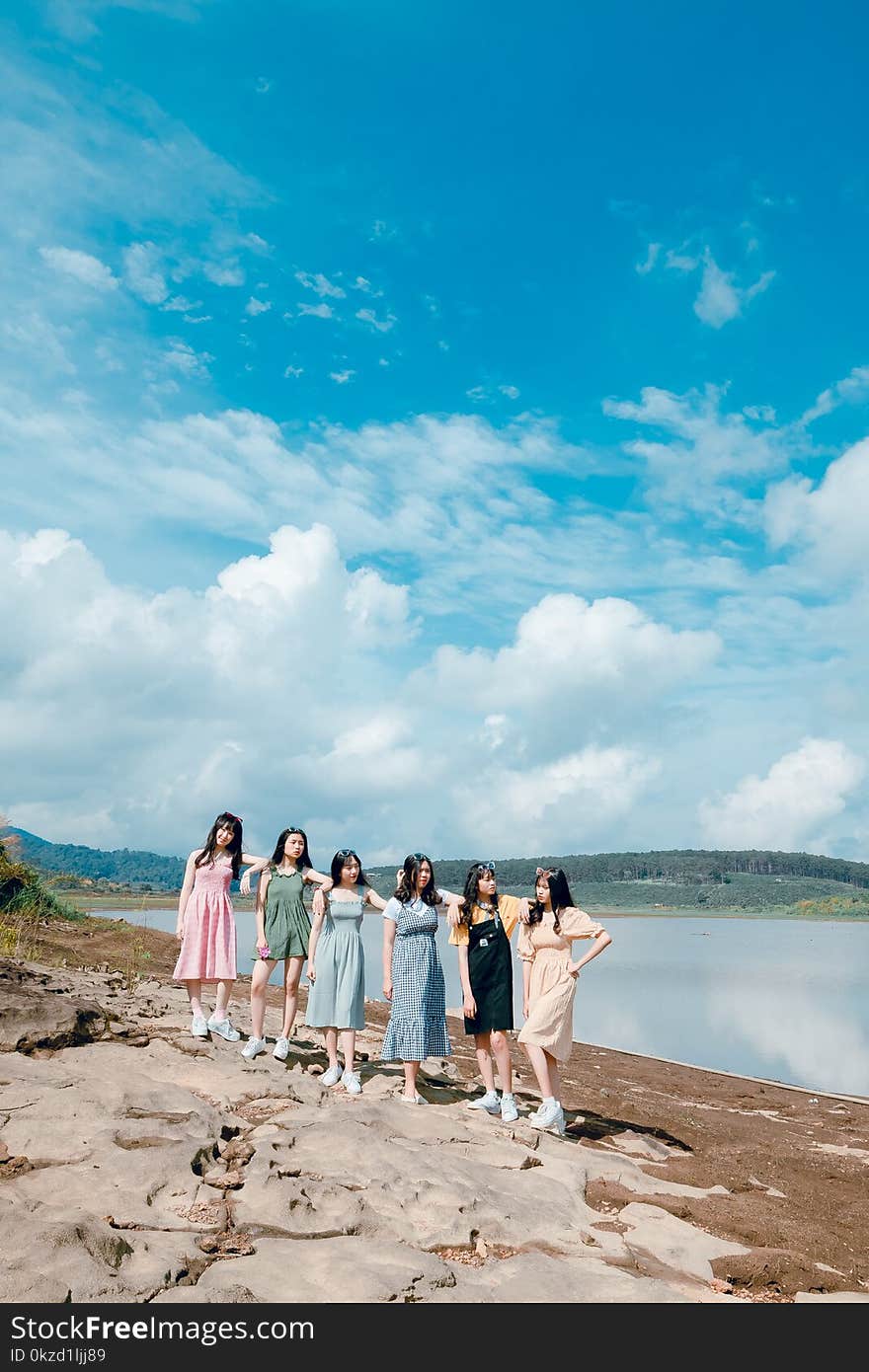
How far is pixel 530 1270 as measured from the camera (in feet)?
13.5

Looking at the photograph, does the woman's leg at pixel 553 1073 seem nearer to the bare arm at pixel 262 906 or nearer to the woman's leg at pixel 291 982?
the woman's leg at pixel 291 982

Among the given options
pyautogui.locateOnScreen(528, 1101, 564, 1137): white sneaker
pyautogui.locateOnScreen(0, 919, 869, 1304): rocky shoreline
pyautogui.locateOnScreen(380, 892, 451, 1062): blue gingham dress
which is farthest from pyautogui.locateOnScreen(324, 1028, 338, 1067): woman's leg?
pyautogui.locateOnScreen(528, 1101, 564, 1137): white sneaker

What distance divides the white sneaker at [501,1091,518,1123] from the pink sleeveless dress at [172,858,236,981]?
256 centimetres

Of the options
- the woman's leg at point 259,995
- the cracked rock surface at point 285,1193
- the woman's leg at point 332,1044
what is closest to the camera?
the cracked rock surface at point 285,1193

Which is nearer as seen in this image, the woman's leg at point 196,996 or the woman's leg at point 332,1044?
the woman's leg at point 332,1044

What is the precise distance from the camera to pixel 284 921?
821 centimetres

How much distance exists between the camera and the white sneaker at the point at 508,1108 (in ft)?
23.5

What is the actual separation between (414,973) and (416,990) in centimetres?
13

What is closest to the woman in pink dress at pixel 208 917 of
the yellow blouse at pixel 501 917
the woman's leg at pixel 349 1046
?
the woman's leg at pixel 349 1046

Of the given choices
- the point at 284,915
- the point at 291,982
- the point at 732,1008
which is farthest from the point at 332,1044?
the point at 732,1008
